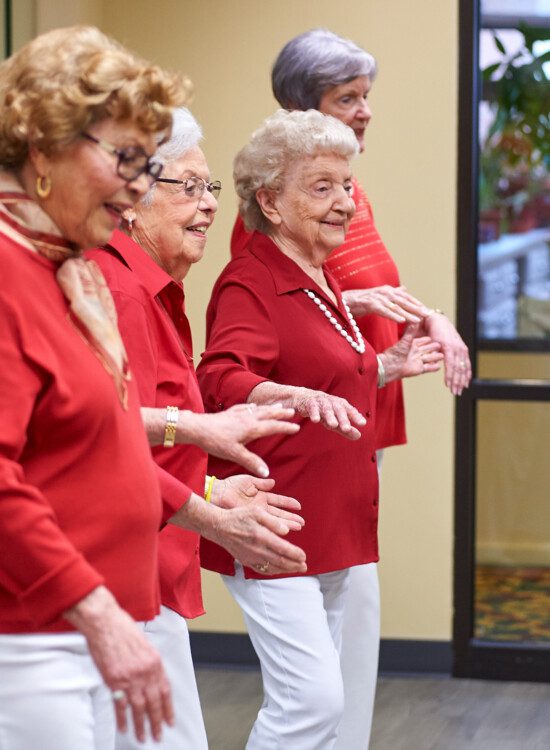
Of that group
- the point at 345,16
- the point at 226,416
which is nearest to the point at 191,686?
the point at 226,416

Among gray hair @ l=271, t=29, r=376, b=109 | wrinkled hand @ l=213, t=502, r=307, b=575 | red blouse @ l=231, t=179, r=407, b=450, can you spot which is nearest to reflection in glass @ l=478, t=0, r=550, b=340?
red blouse @ l=231, t=179, r=407, b=450

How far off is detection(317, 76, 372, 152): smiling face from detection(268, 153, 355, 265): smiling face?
0.45m

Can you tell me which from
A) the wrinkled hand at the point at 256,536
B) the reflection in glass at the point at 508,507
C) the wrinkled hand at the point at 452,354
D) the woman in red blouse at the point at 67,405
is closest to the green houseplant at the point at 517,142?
the reflection in glass at the point at 508,507

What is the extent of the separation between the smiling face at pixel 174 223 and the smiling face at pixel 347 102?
90 cm

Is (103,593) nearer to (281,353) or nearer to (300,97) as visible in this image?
(281,353)

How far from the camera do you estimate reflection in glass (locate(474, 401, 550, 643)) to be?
4.58 m

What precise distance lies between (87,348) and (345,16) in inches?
119

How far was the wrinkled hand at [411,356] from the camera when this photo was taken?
3.11 meters

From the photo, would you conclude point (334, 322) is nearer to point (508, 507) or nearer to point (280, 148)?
point (280, 148)

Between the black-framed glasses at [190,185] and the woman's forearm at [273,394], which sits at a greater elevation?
the black-framed glasses at [190,185]

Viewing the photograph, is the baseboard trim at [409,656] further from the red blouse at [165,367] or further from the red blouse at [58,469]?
the red blouse at [58,469]

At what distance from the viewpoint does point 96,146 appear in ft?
5.12

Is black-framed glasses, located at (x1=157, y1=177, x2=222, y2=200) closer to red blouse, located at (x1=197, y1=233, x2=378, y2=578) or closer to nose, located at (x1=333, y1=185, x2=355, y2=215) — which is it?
red blouse, located at (x1=197, y1=233, x2=378, y2=578)

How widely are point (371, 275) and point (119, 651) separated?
1928mm
